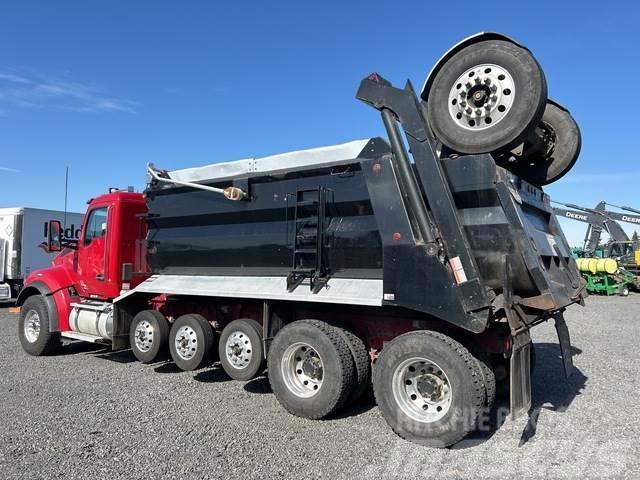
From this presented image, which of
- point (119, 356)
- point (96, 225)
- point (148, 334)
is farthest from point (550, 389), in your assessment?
point (96, 225)

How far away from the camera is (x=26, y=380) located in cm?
687

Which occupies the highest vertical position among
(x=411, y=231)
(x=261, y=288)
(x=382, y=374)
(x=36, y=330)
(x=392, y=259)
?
(x=411, y=231)

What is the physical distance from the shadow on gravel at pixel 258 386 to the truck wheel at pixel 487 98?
147 inches

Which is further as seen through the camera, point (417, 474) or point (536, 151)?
point (536, 151)

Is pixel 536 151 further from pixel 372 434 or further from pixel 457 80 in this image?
pixel 372 434

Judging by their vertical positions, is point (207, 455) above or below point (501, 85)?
Answer: below

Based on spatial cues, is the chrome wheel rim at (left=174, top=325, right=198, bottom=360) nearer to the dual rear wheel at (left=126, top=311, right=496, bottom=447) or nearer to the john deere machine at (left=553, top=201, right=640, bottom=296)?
the dual rear wheel at (left=126, top=311, right=496, bottom=447)

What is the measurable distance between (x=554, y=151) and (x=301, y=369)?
12.5 feet

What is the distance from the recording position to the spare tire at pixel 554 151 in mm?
5812

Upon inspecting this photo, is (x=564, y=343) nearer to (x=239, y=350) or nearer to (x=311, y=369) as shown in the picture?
(x=311, y=369)

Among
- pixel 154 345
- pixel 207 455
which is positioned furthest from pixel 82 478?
pixel 154 345

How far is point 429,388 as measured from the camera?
4.68 m

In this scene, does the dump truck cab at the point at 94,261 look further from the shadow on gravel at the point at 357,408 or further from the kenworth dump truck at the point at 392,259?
the shadow on gravel at the point at 357,408

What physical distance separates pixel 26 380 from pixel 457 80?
21.6 ft
